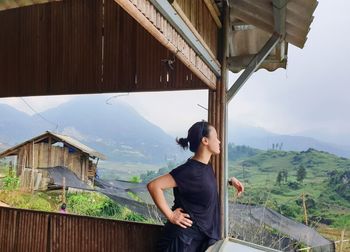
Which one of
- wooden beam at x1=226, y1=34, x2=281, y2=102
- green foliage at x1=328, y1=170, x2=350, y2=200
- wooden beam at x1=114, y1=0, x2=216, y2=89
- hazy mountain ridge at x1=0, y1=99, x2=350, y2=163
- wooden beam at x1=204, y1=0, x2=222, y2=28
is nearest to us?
wooden beam at x1=114, y1=0, x2=216, y2=89

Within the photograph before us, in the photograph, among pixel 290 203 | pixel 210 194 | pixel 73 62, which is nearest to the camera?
pixel 210 194

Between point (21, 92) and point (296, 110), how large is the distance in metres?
8.92

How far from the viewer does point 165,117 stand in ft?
35.9

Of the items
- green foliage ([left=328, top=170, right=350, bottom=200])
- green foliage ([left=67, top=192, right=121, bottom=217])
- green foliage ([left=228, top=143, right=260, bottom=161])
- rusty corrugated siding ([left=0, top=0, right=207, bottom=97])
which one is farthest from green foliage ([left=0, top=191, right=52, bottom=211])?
green foliage ([left=328, top=170, right=350, bottom=200])

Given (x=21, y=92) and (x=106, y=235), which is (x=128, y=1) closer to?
(x=106, y=235)

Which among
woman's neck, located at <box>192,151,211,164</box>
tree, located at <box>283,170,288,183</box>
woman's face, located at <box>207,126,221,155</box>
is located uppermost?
woman's face, located at <box>207,126,221,155</box>

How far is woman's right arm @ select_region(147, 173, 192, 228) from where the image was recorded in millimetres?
2260

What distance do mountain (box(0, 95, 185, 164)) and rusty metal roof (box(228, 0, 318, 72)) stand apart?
229 inches

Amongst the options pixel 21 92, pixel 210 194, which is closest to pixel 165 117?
pixel 21 92

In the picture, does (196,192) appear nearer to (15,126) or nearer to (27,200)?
(27,200)

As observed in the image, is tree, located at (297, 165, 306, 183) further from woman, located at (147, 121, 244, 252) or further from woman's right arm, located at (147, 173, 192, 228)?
woman's right arm, located at (147, 173, 192, 228)

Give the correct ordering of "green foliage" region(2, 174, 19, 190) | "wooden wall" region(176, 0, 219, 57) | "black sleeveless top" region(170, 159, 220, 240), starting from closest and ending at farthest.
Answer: "wooden wall" region(176, 0, 219, 57) < "black sleeveless top" region(170, 159, 220, 240) < "green foliage" region(2, 174, 19, 190)

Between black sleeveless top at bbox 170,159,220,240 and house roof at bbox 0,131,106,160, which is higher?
house roof at bbox 0,131,106,160

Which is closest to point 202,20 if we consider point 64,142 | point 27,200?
point 27,200
